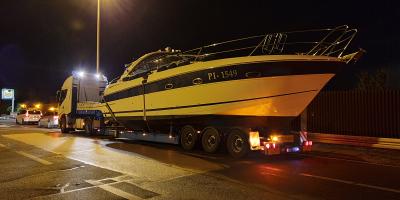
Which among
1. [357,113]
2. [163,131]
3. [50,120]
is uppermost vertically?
[357,113]

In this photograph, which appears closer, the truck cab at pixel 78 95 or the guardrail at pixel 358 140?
the guardrail at pixel 358 140

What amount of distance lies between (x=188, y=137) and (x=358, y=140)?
21.1 feet

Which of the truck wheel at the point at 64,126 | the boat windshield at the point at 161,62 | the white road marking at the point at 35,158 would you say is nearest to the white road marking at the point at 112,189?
the white road marking at the point at 35,158

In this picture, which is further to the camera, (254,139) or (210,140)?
(210,140)

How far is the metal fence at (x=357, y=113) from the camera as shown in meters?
16.4

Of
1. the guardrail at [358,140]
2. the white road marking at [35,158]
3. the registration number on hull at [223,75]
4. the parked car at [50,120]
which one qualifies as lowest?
the white road marking at [35,158]

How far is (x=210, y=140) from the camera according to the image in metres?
13.0

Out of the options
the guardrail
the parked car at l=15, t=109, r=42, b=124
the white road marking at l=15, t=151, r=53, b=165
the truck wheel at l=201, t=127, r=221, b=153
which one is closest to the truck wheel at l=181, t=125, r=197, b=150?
the truck wheel at l=201, t=127, r=221, b=153

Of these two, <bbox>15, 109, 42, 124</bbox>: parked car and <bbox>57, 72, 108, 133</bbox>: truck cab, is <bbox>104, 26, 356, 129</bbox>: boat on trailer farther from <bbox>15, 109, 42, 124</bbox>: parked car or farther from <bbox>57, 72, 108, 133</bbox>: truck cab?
<bbox>15, 109, 42, 124</bbox>: parked car

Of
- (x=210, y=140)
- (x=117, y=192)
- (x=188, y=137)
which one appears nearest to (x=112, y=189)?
(x=117, y=192)

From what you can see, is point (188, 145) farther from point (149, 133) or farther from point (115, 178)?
point (115, 178)

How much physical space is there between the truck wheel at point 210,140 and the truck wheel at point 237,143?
0.40 m

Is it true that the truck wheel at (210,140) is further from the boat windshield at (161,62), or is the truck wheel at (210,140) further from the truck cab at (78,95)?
the truck cab at (78,95)

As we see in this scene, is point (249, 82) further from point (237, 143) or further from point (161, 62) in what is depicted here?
point (161, 62)
